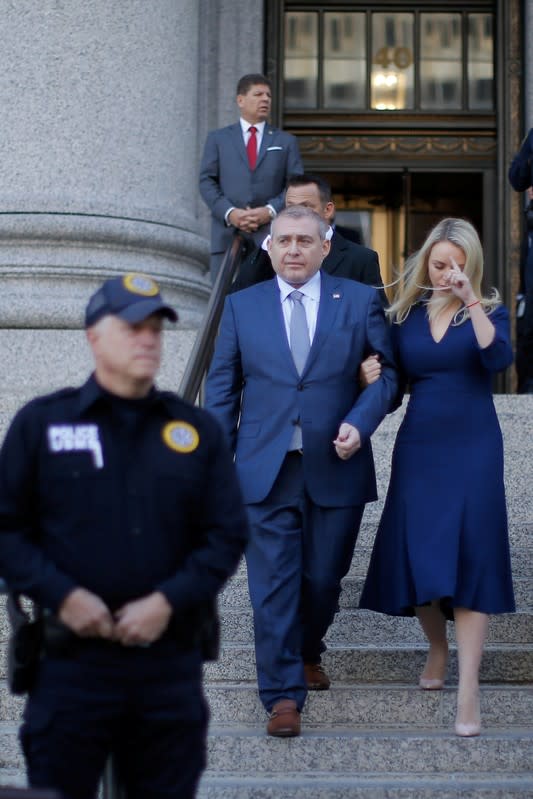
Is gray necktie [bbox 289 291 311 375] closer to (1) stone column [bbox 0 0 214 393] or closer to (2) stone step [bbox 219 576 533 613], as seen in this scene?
(2) stone step [bbox 219 576 533 613]

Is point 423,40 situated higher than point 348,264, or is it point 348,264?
point 423,40

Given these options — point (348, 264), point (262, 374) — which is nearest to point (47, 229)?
point (348, 264)

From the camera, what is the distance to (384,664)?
5629 millimetres

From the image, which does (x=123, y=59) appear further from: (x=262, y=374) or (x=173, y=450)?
(x=173, y=450)

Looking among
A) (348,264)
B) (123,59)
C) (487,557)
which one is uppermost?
(123,59)

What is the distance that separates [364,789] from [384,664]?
3.10ft

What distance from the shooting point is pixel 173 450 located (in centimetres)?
307

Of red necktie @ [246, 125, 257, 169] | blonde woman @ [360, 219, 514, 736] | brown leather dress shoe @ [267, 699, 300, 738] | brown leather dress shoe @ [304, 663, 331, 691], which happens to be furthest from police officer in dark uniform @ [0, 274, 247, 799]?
red necktie @ [246, 125, 257, 169]

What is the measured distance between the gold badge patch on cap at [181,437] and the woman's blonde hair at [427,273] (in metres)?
2.34

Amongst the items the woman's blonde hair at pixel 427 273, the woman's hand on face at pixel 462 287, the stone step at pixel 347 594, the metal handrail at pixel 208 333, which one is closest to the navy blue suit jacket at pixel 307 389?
the woman's blonde hair at pixel 427 273

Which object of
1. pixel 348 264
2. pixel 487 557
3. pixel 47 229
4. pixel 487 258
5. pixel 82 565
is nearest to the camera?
pixel 82 565

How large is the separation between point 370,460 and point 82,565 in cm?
248

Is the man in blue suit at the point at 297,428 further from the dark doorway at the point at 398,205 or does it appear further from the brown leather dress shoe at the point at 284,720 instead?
the dark doorway at the point at 398,205

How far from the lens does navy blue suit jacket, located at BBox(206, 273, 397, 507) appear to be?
5184 millimetres
